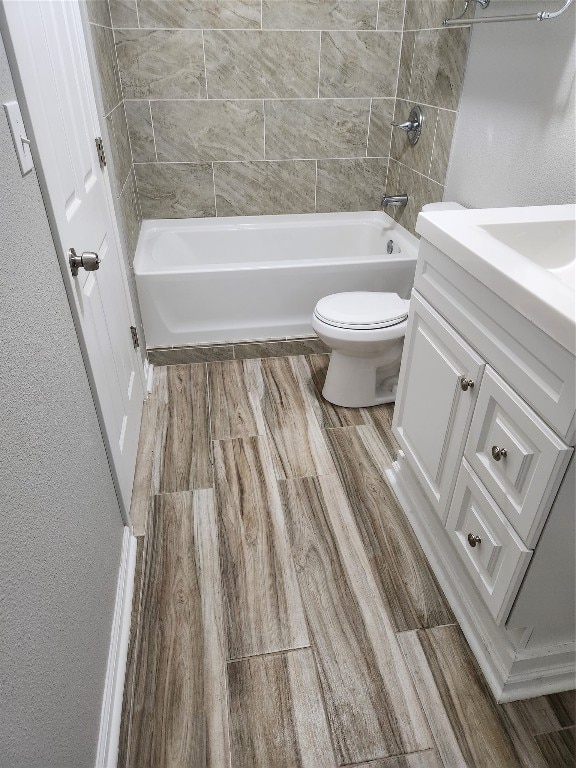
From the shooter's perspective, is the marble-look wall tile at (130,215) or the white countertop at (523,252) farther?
the marble-look wall tile at (130,215)

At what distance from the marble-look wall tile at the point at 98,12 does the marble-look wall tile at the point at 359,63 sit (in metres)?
1.06

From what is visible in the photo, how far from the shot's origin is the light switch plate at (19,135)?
886mm

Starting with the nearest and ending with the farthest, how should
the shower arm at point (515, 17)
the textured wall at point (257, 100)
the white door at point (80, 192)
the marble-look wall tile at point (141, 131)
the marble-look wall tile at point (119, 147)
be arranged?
the white door at point (80, 192) → the shower arm at point (515, 17) → the marble-look wall tile at point (119, 147) → the textured wall at point (257, 100) → the marble-look wall tile at point (141, 131)

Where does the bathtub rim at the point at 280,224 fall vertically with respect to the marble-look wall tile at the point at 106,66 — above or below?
below

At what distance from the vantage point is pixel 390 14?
2.60m

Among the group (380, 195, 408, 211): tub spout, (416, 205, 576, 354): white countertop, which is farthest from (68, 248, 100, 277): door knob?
(380, 195, 408, 211): tub spout

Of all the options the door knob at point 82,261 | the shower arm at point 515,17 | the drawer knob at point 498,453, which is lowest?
the drawer knob at point 498,453

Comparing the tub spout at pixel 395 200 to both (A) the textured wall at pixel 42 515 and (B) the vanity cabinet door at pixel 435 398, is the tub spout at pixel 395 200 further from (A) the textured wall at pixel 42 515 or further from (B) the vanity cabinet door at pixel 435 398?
(A) the textured wall at pixel 42 515

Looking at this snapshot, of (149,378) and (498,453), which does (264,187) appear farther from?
(498,453)

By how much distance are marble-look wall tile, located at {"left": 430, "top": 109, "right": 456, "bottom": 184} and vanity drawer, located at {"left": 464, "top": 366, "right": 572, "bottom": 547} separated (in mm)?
1575

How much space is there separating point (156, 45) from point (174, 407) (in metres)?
1.79

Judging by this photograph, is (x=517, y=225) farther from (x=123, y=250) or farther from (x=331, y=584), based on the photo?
(x=123, y=250)

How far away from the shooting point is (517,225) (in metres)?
1.30

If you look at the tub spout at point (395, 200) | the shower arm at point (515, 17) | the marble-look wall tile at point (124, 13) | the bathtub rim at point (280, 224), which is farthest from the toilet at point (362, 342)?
the marble-look wall tile at point (124, 13)
